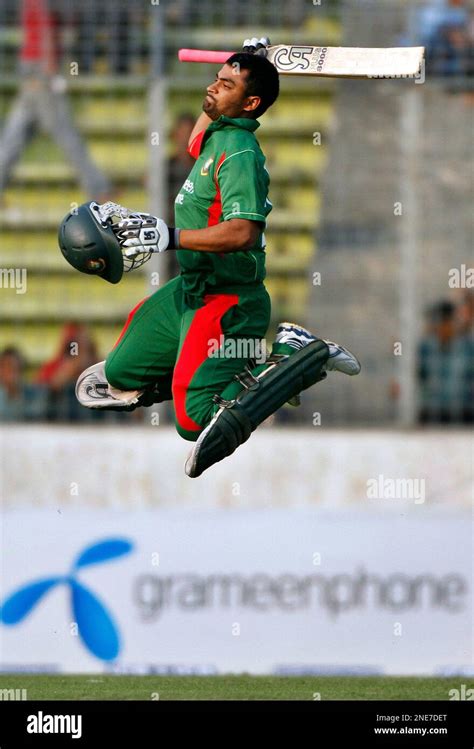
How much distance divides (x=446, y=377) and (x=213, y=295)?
14.7 feet

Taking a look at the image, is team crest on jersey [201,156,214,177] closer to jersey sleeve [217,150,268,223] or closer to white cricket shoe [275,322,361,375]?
jersey sleeve [217,150,268,223]

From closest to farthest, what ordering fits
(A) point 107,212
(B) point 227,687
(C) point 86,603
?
1. (A) point 107,212
2. (B) point 227,687
3. (C) point 86,603

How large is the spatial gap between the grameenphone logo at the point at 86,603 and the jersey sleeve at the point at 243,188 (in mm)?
4185

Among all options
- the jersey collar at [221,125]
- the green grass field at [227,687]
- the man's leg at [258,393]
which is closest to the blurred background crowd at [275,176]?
the green grass field at [227,687]

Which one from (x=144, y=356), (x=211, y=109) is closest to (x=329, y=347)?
(x=144, y=356)

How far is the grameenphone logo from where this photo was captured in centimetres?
1030

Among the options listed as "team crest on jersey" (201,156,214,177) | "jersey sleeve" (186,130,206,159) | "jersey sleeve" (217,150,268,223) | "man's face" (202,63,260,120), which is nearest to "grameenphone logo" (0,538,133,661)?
"jersey sleeve" (186,130,206,159)

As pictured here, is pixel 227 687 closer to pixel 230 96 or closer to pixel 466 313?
pixel 230 96

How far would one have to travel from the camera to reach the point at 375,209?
38.6 ft

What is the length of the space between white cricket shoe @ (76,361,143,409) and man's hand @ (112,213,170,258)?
1.01m

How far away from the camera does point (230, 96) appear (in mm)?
6945

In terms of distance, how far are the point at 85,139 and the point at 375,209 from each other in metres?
2.32
